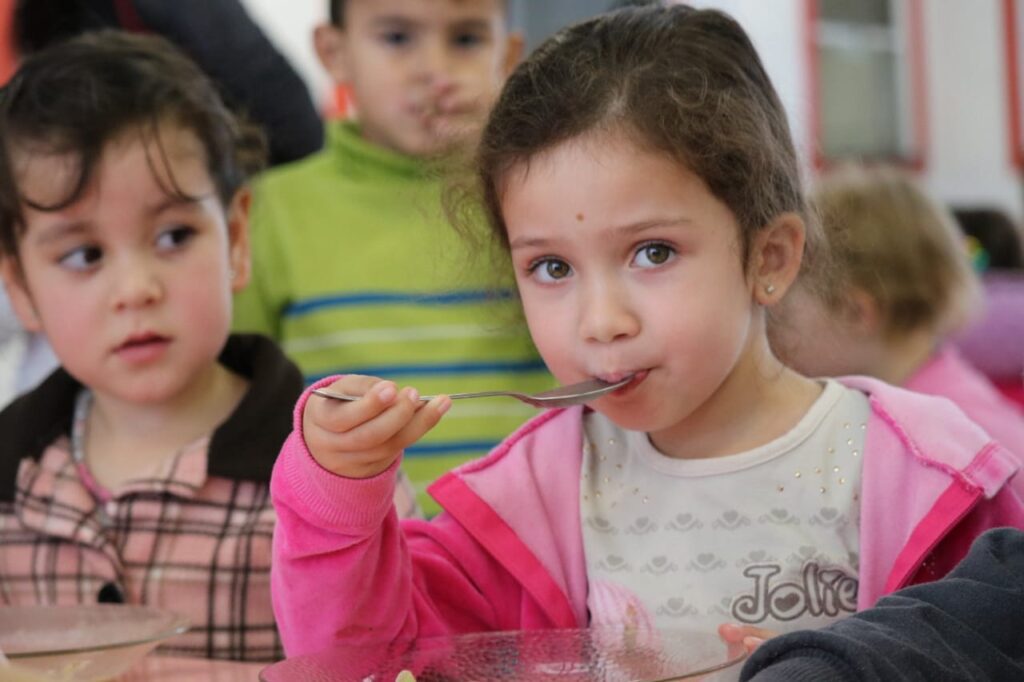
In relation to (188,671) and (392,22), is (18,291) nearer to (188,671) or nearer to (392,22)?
(188,671)

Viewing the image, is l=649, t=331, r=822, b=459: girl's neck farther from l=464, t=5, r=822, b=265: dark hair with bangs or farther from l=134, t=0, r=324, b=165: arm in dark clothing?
l=134, t=0, r=324, b=165: arm in dark clothing

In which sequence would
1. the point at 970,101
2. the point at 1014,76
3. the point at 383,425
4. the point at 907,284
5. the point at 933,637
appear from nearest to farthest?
the point at 933,637
the point at 383,425
the point at 907,284
the point at 1014,76
the point at 970,101

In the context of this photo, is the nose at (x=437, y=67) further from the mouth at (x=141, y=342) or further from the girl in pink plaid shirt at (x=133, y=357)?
the mouth at (x=141, y=342)

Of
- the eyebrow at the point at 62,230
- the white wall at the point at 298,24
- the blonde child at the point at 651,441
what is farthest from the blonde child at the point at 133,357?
the white wall at the point at 298,24

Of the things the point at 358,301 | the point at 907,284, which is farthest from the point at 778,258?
the point at 907,284

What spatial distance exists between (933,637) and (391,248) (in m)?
1.18

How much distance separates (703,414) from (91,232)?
57 cm

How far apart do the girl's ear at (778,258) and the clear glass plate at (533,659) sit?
261 mm

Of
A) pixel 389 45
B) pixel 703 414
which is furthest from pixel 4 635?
pixel 389 45

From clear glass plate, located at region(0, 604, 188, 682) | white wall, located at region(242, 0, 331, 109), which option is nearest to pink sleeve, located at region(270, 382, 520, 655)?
clear glass plate, located at region(0, 604, 188, 682)

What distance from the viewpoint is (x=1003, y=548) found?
0.76 m

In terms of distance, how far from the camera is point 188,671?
3.39ft

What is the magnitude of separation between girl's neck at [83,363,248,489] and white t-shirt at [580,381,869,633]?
44 cm

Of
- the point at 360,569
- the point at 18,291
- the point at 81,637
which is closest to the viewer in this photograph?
the point at 360,569
